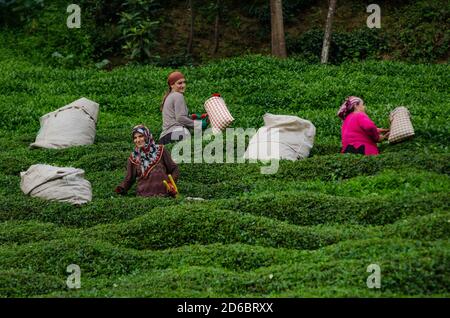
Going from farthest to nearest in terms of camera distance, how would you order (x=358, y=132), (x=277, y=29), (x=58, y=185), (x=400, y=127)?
(x=277, y=29), (x=400, y=127), (x=358, y=132), (x=58, y=185)

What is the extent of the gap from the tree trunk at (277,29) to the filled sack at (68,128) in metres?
8.66

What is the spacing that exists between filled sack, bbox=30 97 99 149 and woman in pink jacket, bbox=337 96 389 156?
571 cm

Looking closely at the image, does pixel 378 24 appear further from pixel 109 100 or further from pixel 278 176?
pixel 278 176

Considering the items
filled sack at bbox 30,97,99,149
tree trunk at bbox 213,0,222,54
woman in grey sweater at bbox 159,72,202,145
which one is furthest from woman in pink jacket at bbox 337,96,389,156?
tree trunk at bbox 213,0,222,54

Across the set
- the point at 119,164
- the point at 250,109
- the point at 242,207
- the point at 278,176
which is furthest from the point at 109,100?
the point at 242,207

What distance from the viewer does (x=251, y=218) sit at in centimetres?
1594

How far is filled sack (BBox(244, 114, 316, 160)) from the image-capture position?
20.3m

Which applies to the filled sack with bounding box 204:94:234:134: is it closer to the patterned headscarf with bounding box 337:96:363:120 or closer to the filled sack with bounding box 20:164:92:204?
the patterned headscarf with bounding box 337:96:363:120

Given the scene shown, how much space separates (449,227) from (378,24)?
18.3 meters

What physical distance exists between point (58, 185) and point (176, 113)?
373cm

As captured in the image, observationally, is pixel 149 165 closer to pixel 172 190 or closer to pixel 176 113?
pixel 172 190

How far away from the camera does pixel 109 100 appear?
1069 inches

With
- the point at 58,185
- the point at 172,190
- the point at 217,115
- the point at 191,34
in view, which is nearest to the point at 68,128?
the point at 217,115

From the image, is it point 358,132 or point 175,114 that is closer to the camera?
point 358,132
